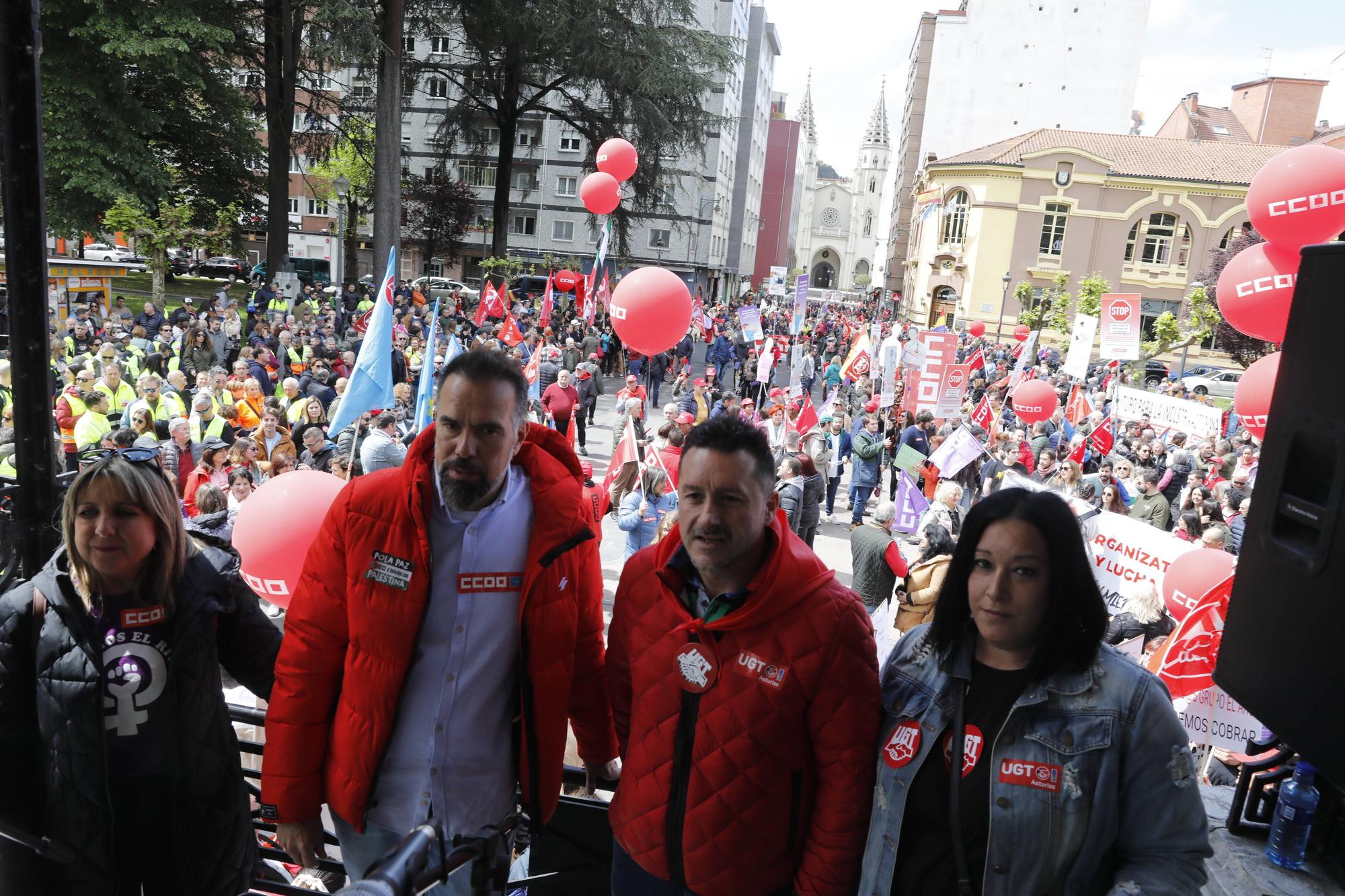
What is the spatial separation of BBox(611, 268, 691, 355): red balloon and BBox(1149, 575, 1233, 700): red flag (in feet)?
→ 18.9

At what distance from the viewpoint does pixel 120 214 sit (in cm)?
2548

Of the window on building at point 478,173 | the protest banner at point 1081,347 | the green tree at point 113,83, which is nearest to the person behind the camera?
the protest banner at point 1081,347

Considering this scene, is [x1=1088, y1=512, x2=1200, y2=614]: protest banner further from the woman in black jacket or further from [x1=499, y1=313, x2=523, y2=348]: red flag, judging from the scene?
[x1=499, y1=313, x2=523, y2=348]: red flag

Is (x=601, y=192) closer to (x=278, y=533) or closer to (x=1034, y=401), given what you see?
(x=1034, y=401)

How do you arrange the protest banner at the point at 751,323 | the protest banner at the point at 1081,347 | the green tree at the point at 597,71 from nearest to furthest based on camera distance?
the protest banner at the point at 1081,347, the protest banner at the point at 751,323, the green tree at the point at 597,71

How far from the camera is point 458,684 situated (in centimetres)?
221

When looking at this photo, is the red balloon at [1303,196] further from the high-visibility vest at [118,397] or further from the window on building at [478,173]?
the window on building at [478,173]

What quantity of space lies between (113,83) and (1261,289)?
2553 centimetres

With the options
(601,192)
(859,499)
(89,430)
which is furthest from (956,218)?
(89,430)

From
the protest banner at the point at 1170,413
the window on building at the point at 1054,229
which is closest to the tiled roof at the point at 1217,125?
the window on building at the point at 1054,229

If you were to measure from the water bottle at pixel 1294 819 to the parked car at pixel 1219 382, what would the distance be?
33.9m

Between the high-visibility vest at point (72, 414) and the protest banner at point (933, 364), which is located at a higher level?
the protest banner at point (933, 364)

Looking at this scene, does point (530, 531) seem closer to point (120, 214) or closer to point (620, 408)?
point (620, 408)

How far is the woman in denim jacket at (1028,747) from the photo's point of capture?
180 centimetres
